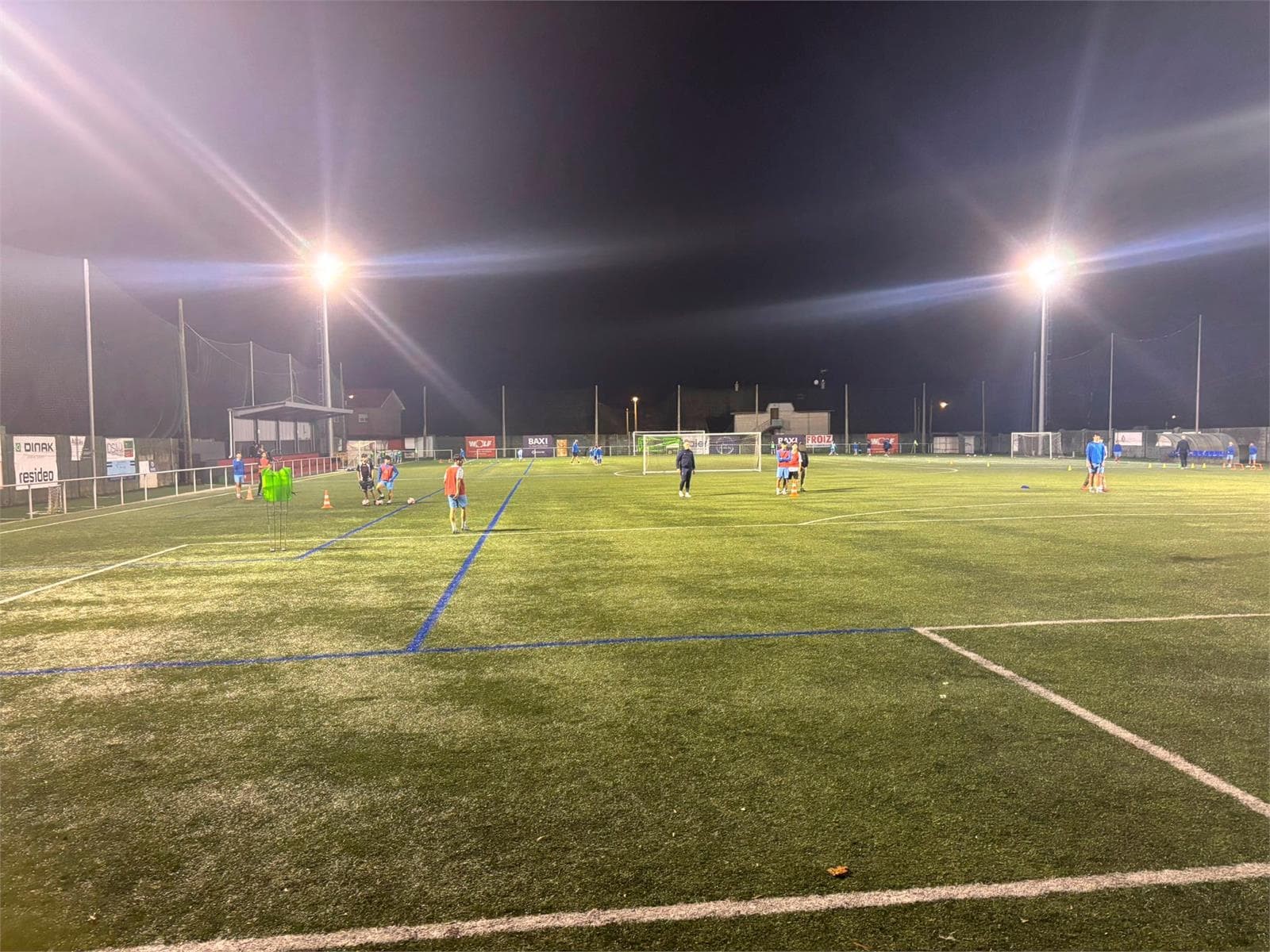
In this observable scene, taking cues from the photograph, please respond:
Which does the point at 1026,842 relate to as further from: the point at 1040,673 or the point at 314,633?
the point at 314,633

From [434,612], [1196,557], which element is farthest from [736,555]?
[1196,557]

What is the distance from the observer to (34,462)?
20453 millimetres

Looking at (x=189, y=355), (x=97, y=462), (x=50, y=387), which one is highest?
(x=189, y=355)

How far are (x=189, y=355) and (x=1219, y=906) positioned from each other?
38847mm

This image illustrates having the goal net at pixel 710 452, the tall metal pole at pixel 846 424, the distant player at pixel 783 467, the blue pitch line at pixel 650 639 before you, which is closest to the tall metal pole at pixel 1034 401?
the tall metal pole at pixel 846 424

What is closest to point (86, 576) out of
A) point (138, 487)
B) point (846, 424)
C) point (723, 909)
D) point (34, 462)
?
point (723, 909)

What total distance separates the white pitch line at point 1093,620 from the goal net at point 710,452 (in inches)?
737

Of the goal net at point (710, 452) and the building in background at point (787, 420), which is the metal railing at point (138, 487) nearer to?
the goal net at point (710, 452)

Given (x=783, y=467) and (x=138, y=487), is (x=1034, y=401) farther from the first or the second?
(x=138, y=487)

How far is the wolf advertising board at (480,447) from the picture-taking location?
7725 cm

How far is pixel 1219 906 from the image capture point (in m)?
2.72

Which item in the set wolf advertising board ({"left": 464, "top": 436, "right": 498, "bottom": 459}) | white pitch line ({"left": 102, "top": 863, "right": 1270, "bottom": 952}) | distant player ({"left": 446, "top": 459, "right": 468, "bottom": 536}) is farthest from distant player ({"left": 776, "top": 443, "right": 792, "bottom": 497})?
wolf advertising board ({"left": 464, "top": 436, "right": 498, "bottom": 459})

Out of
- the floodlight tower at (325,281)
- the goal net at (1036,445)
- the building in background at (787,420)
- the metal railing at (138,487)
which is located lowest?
the metal railing at (138,487)

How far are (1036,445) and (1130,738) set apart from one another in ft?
216
